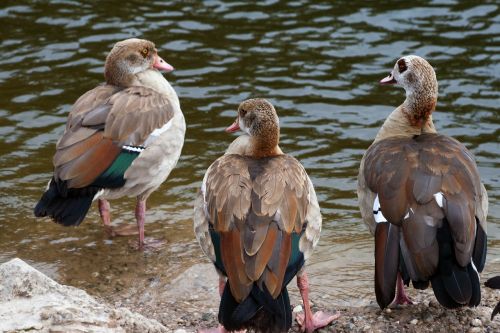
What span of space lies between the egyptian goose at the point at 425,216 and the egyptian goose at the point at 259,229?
1.63ft

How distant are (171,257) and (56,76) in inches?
200

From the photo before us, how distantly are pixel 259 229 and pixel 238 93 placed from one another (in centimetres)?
605

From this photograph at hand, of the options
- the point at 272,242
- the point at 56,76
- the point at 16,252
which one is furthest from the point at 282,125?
the point at 272,242

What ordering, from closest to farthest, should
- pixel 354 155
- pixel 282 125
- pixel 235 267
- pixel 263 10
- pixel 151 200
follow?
pixel 235 267, pixel 151 200, pixel 354 155, pixel 282 125, pixel 263 10

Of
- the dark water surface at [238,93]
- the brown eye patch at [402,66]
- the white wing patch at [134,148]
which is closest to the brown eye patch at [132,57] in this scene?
the white wing patch at [134,148]

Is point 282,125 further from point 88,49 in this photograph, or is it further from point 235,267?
point 235,267

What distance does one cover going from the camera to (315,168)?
10.5 meters

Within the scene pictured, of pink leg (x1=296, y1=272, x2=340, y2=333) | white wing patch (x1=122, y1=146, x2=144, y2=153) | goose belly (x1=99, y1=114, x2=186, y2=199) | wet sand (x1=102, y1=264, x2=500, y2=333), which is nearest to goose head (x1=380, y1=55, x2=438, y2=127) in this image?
wet sand (x1=102, y1=264, x2=500, y2=333)

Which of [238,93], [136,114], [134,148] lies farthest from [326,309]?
[238,93]

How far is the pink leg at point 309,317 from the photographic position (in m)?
6.55

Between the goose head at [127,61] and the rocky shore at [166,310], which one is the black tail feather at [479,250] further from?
the goose head at [127,61]

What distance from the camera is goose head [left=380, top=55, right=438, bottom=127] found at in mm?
7754

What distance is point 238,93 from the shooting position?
12.0m

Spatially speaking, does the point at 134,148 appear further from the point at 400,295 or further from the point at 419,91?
the point at 400,295
